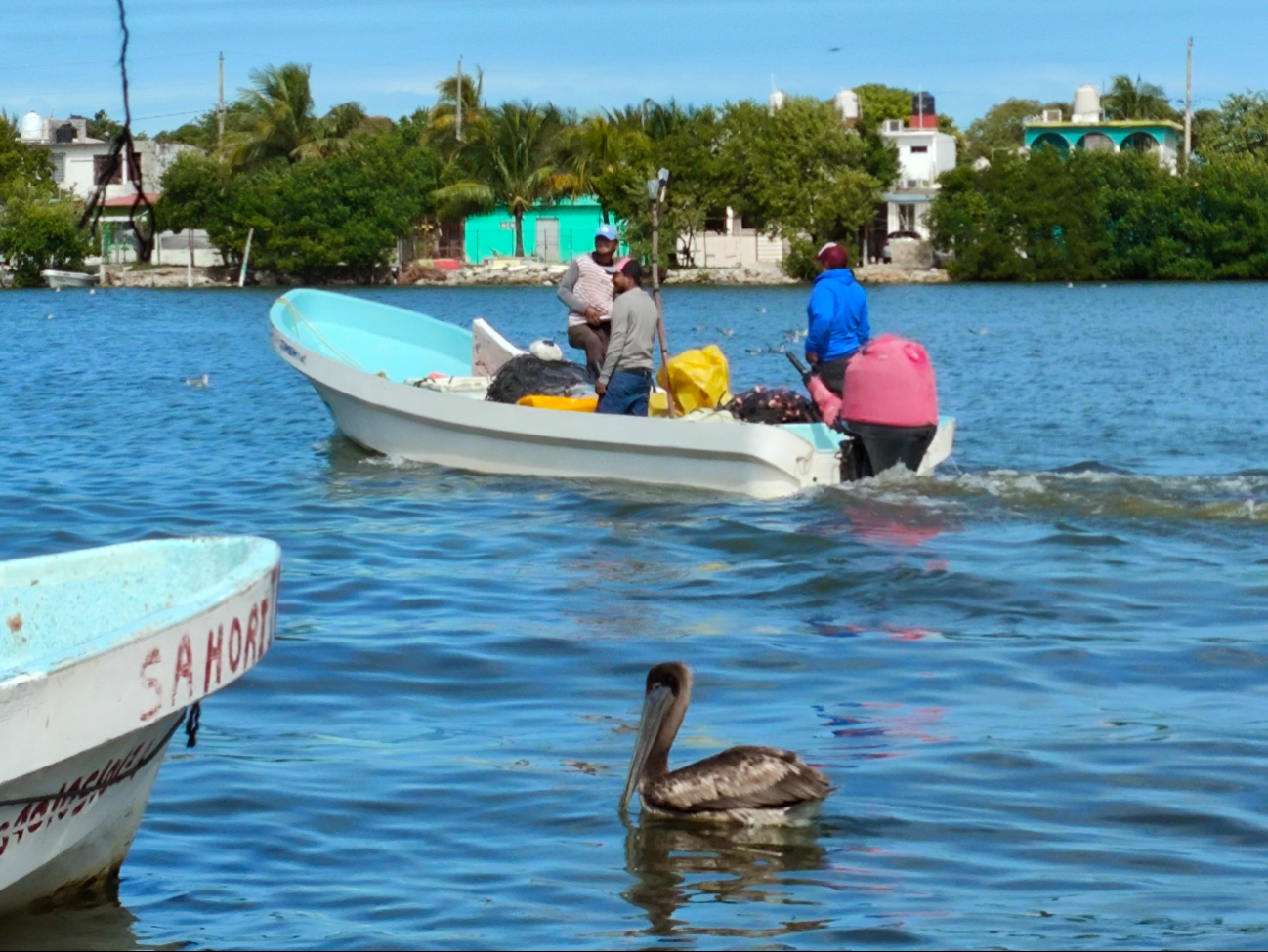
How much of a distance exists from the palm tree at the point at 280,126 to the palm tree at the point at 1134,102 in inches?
2005

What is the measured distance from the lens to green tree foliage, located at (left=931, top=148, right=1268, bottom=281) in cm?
8175

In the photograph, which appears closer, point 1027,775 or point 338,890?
point 338,890

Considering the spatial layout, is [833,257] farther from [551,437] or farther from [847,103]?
[847,103]

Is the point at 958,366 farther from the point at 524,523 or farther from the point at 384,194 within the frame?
the point at 384,194

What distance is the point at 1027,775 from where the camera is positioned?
6.74m

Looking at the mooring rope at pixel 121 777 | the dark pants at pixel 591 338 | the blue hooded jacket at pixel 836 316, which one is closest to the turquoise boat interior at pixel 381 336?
the dark pants at pixel 591 338

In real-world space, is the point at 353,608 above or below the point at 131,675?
below

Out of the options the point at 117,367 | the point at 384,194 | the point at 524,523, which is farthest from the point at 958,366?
the point at 384,194

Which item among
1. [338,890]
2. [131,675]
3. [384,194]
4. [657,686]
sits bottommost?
[338,890]

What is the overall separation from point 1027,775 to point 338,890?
267cm

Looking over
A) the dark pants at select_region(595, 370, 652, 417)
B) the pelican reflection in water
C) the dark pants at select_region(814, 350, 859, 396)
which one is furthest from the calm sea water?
the dark pants at select_region(814, 350, 859, 396)

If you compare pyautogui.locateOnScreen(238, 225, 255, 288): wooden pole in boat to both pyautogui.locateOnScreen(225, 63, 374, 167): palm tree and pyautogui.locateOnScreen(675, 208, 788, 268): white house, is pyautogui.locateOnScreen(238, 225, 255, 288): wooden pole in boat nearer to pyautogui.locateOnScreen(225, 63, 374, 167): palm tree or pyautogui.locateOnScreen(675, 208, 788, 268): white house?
pyautogui.locateOnScreen(225, 63, 374, 167): palm tree

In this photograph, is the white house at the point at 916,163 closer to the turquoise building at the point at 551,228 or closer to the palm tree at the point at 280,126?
the turquoise building at the point at 551,228

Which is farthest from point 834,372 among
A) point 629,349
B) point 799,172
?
point 799,172
